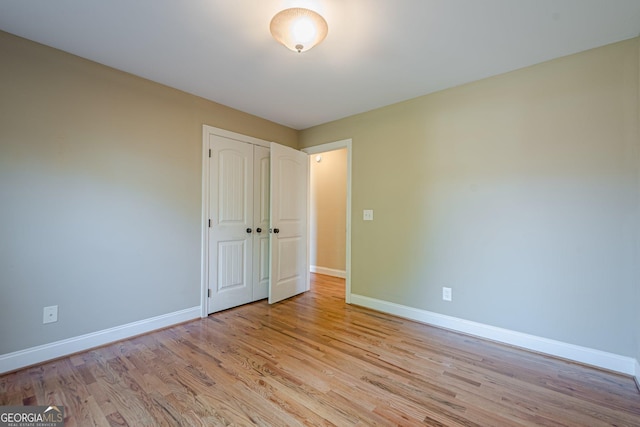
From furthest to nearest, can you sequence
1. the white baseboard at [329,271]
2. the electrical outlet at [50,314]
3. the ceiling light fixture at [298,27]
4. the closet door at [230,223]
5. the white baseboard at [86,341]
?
the white baseboard at [329,271] → the closet door at [230,223] → the electrical outlet at [50,314] → the white baseboard at [86,341] → the ceiling light fixture at [298,27]

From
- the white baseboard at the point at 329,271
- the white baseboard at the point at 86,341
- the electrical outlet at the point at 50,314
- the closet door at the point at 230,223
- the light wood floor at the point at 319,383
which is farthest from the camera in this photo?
the white baseboard at the point at 329,271

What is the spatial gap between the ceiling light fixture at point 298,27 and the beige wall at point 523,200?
1618 millimetres

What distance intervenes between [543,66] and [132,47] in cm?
330

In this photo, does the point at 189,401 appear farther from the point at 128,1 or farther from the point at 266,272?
the point at 128,1

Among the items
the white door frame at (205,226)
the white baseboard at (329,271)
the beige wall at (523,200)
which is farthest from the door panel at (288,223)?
the beige wall at (523,200)

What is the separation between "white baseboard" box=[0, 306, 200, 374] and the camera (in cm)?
194

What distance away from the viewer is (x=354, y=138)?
11.4ft

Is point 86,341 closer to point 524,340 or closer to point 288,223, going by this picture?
point 288,223

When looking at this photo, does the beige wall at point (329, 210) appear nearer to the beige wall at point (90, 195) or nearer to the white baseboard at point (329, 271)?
the white baseboard at point (329, 271)

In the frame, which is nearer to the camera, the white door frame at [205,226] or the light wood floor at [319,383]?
the light wood floor at [319,383]

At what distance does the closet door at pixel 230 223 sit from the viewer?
121 inches

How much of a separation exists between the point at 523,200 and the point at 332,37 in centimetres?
206

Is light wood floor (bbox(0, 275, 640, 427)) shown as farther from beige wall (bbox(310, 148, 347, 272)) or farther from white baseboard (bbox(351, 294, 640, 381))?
beige wall (bbox(310, 148, 347, 272))

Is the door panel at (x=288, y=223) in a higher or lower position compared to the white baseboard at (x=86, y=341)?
higher
